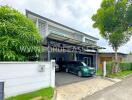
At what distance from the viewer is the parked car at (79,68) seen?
21.6m

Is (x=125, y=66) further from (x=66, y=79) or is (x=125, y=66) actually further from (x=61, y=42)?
(x=66, y=79)

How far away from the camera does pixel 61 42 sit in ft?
66.6

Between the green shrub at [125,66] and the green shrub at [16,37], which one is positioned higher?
the green shrub at [16,37]

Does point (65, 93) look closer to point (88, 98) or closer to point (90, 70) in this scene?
point (88, 98)

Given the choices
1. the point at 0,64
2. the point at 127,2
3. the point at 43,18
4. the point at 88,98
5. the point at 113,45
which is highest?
the point at 127,2

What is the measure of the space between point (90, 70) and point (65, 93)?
31.8ft

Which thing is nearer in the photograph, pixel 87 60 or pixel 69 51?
pixel 69 51

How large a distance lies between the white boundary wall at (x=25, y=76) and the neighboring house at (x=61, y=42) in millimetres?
3518

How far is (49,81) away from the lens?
1332cm

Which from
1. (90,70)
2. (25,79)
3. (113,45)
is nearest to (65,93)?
(25,79)

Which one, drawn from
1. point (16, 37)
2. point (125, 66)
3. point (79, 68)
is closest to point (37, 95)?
point (16, 37)

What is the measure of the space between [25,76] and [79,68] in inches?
452

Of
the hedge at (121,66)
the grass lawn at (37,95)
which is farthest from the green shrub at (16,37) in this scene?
the hedge at (121,66)

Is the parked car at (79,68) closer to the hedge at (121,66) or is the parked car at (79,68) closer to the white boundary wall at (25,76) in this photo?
the hedge at (121,66)
